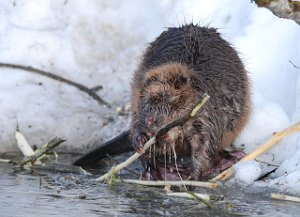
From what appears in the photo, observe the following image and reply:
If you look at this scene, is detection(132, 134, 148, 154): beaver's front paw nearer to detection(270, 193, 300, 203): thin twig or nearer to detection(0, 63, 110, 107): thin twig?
detection(270, 193, 300, 203): thin twig

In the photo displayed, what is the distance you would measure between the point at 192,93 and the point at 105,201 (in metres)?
0.78

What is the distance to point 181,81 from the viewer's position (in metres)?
4.00

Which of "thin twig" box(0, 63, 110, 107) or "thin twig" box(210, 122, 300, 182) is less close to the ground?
"thin twig" box(0, 63, 110, 107)

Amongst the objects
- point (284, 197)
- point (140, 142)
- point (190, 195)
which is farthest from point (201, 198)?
point (140, 142)

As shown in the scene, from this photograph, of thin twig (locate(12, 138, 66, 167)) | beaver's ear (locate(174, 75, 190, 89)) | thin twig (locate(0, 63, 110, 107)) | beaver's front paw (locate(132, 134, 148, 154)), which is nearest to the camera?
beaver's front paw (locate(132, 134, 148, 154))

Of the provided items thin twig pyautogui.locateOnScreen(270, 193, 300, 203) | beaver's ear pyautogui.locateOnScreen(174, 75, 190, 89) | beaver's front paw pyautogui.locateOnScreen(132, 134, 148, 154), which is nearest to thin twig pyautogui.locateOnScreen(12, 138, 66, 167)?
beaver's front paw pyautogui.locateOnScreen(132, 134, 148, 154)

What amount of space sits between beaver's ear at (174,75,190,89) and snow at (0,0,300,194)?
0.47 meters

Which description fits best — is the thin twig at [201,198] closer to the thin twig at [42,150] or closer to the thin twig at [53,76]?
the thin twig at [42,150]

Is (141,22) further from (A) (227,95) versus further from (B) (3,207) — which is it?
(B) (3,207)

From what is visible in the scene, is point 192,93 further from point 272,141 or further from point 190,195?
point 190,195

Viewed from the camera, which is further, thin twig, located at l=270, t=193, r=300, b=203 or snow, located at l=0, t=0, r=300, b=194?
snow, located at l=0, t=0, r=300, b=194

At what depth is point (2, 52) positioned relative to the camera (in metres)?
5.46

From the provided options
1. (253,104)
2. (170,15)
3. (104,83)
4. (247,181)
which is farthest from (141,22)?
(247,181)

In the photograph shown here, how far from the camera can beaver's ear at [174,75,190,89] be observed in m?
3.98
